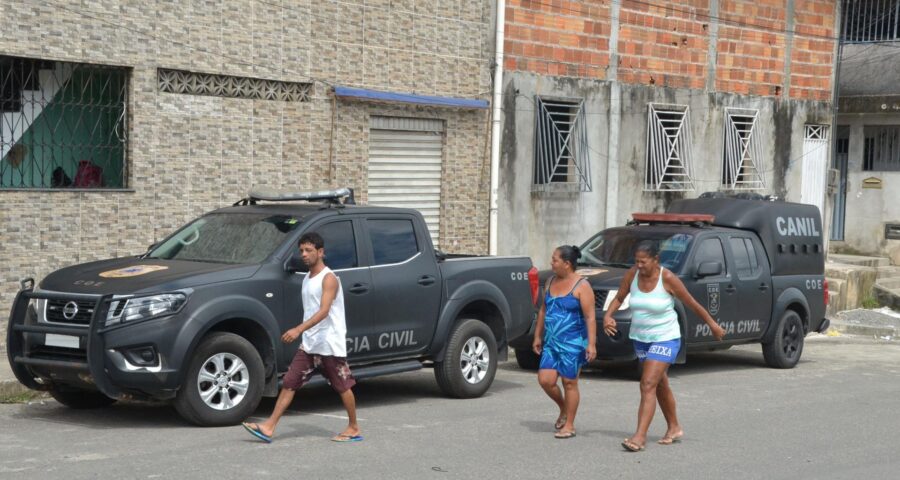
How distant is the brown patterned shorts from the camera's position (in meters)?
9.17

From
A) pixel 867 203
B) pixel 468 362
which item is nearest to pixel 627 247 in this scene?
pixel 468 362

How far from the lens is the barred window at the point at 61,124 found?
13734mm

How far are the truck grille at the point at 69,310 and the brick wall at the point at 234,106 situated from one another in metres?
4.18

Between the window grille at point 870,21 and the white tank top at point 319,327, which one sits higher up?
the window grille at point 870,21

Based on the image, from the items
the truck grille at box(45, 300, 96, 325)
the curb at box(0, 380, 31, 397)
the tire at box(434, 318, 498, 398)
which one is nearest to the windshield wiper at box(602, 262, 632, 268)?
the tire at box(434, 318, 498, 398)

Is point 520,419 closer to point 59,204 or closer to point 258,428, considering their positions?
point 258,428

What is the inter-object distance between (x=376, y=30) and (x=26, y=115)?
5250mm

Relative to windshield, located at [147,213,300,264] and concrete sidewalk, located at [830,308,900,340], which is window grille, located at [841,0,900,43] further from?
windshield, located at [147,213,300,264]

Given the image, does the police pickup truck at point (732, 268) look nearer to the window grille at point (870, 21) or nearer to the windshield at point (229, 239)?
the windshield at point (229, 239)

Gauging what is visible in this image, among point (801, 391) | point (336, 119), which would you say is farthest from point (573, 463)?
point (336, 119)

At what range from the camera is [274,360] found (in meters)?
9.96

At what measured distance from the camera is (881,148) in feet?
87.9

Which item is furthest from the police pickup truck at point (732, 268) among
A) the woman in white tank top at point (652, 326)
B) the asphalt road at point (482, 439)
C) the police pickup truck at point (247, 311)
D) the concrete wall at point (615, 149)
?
the concrete wall at point (615, 149)

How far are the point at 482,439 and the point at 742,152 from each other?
50.0 ft
